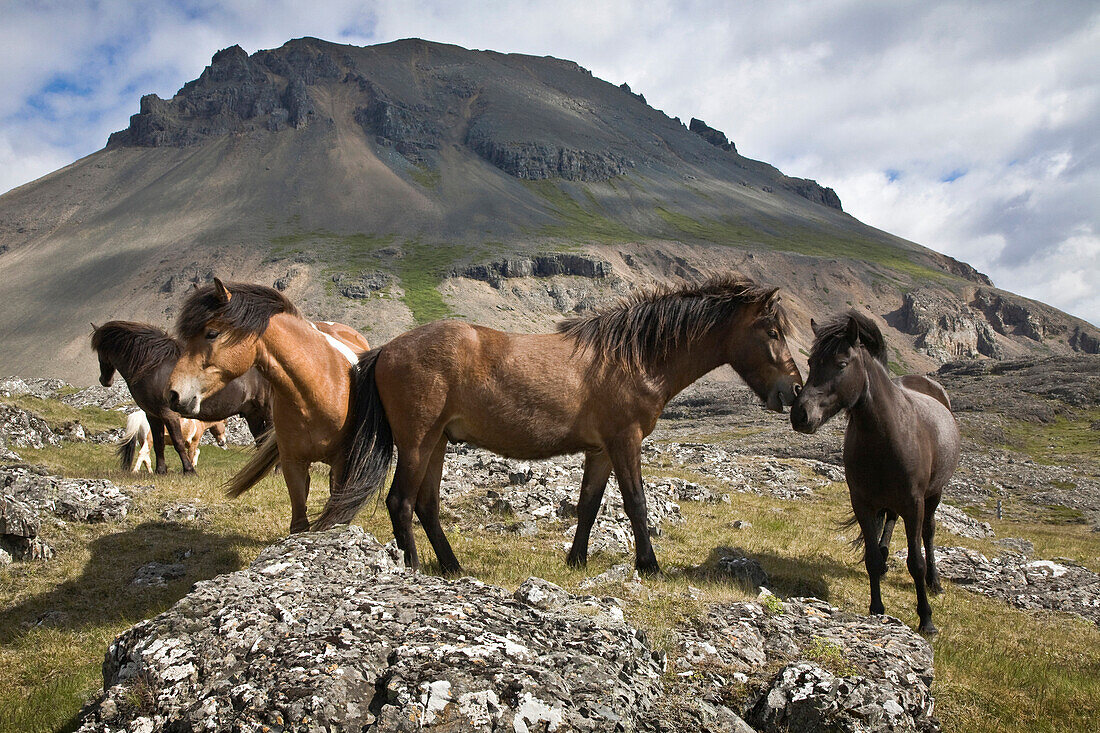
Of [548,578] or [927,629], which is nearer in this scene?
[548,578]

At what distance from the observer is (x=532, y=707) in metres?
2.95

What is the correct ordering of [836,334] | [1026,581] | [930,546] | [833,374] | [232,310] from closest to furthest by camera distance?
1. [232,310]
2. [833,374]
3. [836,334]
4. [930,546]
5. [1026,581]

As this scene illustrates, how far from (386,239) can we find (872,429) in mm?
137232

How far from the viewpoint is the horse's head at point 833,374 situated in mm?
7256

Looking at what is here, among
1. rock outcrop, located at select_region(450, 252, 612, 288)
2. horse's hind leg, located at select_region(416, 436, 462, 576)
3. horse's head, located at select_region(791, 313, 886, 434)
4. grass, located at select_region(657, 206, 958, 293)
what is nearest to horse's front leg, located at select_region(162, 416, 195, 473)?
horse's hind leg, located at select_region(416, 436, 462, 576)

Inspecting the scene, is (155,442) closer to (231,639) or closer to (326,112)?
(231,639)

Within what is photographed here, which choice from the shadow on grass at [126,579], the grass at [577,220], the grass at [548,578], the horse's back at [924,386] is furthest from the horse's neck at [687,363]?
the grass at [577,220]

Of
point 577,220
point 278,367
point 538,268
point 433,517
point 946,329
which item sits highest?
point 577,220

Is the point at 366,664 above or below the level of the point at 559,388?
below

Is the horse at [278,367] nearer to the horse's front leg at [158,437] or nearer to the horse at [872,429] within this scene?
the horse at [872,429]

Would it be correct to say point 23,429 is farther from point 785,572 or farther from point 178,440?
point 785,572

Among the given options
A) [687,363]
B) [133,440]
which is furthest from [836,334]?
[133,440]

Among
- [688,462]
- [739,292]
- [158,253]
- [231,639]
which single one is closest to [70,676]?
[231,639]

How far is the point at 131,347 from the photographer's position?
10711 mm
